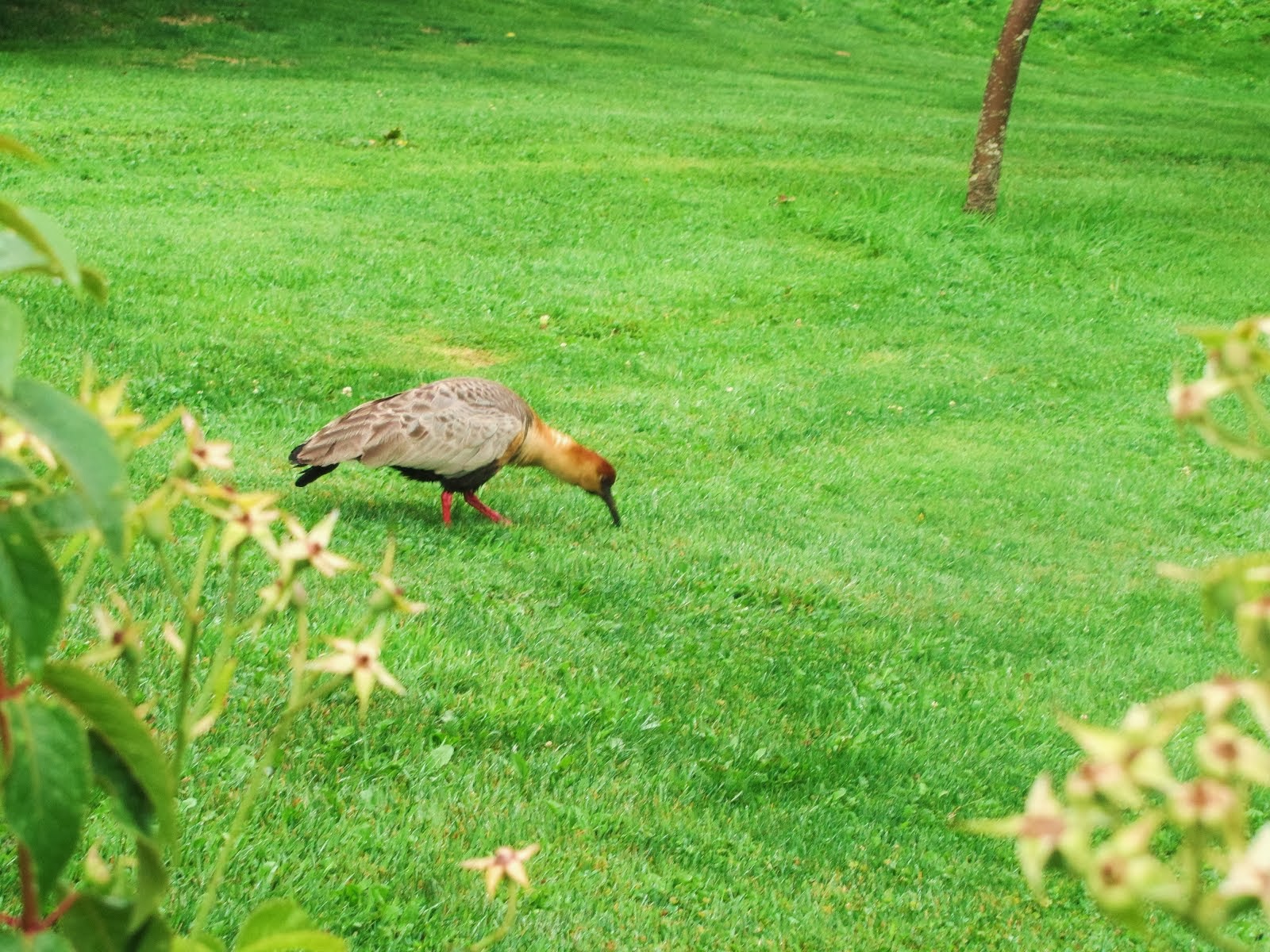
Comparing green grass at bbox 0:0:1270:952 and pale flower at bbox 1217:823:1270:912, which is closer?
pale flower at bbox 1217:823:1270:912

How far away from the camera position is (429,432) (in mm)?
7391

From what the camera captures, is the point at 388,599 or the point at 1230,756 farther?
the point at 388,599

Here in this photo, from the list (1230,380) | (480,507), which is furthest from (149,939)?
(480,507)

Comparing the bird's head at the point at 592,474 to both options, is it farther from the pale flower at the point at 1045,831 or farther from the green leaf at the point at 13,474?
the pale flower at the point at 1045,831

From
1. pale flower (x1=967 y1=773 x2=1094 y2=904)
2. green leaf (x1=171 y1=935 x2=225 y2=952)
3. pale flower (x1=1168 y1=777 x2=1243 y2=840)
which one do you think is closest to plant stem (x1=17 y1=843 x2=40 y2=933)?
green leaf (x1=171 y1=935 x2=225 y2=952)

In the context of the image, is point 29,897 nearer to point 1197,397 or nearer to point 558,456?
point 1197,397

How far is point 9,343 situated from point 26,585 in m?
0.20

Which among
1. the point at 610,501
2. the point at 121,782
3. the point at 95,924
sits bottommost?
the point at 610,501

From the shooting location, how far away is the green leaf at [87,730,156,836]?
1323 mm

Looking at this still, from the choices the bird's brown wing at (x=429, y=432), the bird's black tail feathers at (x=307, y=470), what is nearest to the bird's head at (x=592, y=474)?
the bird's brown wing at (x=429, y=432)

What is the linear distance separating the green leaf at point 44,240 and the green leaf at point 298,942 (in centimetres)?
71

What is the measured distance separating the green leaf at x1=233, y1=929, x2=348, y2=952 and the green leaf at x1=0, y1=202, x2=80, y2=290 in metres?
0.71

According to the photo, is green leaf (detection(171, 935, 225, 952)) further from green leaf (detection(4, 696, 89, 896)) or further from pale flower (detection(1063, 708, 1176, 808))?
pale flower (detection(1063, 708, 1176, 808))

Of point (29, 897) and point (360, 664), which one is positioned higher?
point (360, 664)
